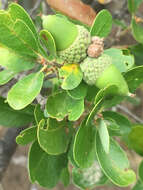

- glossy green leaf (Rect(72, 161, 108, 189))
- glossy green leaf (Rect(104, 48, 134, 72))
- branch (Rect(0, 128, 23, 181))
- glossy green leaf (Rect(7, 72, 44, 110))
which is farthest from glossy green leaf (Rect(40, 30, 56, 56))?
branch (Rect(0, 128, 23, 181))

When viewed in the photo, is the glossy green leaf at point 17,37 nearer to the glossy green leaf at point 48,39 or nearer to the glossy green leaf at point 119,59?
the glossy green leaf at point 48,39

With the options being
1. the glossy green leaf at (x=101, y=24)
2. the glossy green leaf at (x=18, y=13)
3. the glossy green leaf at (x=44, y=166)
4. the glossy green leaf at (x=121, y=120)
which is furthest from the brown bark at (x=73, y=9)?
the glossy green leaf at (x=44, y=166)

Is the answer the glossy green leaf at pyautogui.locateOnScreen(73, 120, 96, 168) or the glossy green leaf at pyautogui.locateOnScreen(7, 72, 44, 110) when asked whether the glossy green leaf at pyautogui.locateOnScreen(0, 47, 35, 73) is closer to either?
the glossy green leaf at pyautogui.locateOnScreen(7, 72, 44, 110)

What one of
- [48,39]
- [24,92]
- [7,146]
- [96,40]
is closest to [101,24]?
[96,40]

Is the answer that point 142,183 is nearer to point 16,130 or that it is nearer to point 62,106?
point 62,106

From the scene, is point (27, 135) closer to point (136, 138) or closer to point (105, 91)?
point (105, 91)
